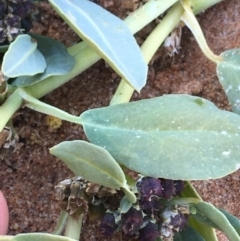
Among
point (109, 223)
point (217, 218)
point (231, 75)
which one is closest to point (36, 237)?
point (109, 223)

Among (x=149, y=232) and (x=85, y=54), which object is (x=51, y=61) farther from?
(x=149, y=232)

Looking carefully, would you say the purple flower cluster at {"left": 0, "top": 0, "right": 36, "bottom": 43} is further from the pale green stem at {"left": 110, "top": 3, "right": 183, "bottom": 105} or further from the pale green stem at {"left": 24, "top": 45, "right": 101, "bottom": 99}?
the pale green stem at {"left": 110, "top": 3, "right": 183, "bottom": 105}

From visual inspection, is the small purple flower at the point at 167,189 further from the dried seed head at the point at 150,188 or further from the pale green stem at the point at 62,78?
the pale green stem at the point at 62,78

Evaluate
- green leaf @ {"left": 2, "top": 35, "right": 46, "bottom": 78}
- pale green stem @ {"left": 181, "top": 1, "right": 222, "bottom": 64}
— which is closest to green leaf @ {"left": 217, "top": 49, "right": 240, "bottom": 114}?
pale green stem @ {"left": 181, "top": 1, "right": 222, "bottom": 64}

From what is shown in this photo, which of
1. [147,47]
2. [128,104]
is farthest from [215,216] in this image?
[147,47]

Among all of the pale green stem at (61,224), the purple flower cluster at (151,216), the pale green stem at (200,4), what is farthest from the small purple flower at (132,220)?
the pale green stem at (200,4)

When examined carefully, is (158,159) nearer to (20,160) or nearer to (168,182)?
(168,182)

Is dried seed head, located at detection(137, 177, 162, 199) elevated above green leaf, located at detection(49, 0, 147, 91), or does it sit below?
below
